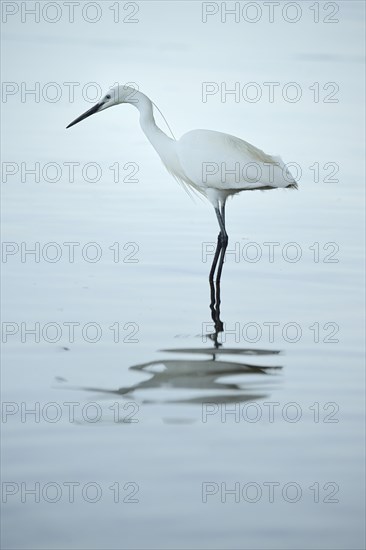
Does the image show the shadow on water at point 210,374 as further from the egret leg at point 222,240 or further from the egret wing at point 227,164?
the egret wing at point 227,164

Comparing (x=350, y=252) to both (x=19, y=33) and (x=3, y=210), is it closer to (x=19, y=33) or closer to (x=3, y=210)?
(x=3, y=210)

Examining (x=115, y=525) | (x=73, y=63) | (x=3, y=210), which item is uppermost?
(x=73, y=63)

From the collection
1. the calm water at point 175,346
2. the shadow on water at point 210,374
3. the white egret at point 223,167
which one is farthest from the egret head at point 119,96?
the shadow on water at point 210,374

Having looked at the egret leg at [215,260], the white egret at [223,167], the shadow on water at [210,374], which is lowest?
the shadow on water at [210,374]

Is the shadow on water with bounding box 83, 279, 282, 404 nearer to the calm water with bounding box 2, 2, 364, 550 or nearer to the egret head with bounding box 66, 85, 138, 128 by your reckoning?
the calm water with bounding box 2, 2, 364, 550

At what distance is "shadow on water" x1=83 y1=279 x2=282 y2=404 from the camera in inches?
228

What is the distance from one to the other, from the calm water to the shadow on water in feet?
0.05

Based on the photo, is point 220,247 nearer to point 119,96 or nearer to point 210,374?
point 119,96

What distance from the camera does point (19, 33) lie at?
21.0 m

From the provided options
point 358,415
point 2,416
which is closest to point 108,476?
point 2,416

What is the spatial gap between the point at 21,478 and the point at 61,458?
0.27 m

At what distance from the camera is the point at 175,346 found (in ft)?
22.2

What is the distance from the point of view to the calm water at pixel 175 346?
4.47 metres

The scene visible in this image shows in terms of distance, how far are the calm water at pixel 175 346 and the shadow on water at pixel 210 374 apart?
15 millimetres
